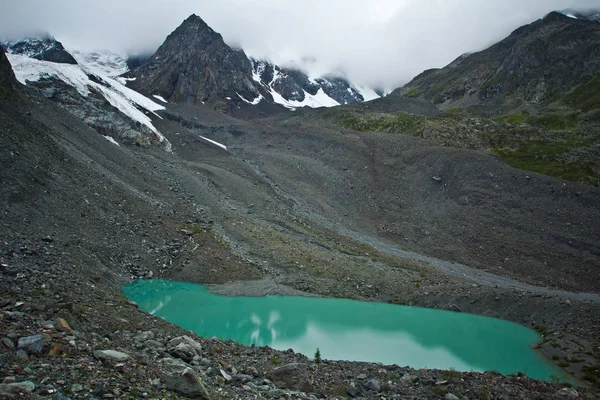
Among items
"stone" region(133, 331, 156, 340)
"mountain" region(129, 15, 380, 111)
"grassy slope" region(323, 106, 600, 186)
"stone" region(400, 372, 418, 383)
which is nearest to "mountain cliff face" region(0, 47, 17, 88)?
"stone" region(133, 331, 156, 340)

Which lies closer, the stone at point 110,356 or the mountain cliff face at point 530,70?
the stone at point 110,356

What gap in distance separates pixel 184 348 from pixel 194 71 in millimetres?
137905

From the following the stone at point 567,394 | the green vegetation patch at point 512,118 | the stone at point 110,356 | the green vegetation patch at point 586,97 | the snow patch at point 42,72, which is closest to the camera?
the stone at point 110,356

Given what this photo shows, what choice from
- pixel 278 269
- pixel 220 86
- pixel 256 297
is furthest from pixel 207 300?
pixel 220 86

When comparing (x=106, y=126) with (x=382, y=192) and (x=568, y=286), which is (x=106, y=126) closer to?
(x=382, y=192)

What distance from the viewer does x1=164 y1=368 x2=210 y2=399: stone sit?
7.88m

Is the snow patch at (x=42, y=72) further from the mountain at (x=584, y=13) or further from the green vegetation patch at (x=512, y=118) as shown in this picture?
the mountain at (x=584, y=13)

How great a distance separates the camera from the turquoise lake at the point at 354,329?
20984 mm

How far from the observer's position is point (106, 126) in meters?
51.8

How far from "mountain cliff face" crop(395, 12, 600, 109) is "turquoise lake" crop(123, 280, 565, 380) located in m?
102

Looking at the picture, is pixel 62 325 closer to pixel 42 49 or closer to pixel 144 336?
pixel 144 336

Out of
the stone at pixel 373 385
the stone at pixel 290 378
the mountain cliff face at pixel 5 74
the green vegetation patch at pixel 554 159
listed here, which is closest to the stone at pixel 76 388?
the stone at pixel 290 378

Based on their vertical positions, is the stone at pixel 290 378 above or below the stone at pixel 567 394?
below

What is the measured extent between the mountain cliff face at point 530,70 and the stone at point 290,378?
11794 centimetres
